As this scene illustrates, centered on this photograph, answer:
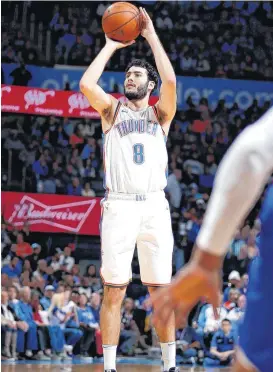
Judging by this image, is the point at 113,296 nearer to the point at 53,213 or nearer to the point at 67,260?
the point at 67,260

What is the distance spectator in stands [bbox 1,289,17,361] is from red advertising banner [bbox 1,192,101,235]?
3.38 m

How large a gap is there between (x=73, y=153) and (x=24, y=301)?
5329 mm

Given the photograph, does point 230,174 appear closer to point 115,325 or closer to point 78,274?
point 115,325

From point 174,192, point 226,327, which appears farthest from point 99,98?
point 174,192

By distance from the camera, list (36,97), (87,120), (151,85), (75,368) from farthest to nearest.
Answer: (87,120) → (36,97) → (75,368) → (151,85)

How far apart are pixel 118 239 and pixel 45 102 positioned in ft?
34.5

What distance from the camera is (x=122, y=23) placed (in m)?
6.27

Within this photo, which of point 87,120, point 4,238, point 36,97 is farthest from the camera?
point 87,120

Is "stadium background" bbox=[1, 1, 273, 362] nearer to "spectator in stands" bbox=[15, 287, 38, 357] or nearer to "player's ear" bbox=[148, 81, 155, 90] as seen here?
"spectator in stands" bbox=[15, 287, 38, 357]

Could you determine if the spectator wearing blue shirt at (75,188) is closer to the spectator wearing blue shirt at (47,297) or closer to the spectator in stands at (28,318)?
the spectator wearing blue shirt at (47,297)

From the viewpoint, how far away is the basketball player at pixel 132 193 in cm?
609

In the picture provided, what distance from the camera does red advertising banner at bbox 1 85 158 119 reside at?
53.0ft

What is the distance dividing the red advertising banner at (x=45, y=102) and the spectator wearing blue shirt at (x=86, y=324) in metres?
4.82

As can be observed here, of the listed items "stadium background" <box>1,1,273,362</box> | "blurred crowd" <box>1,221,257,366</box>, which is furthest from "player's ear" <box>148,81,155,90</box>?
"stadium background" <box>1,1,273,362</box>
